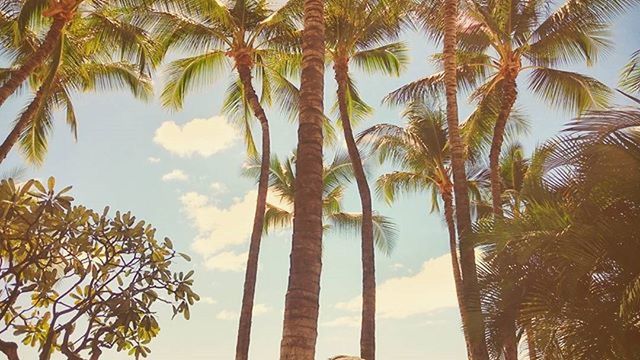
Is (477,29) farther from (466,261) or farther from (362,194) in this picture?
(466,261)

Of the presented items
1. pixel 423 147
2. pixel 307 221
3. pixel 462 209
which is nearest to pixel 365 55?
pixel 423 147

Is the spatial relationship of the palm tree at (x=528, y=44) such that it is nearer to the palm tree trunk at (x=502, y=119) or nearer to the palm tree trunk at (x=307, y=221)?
the palm tree trunk at (x=502, y=119)

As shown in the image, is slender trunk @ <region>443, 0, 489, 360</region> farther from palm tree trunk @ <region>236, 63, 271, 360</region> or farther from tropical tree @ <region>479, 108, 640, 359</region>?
palm tree trunk @ <region>236, 63, 271, 360</region>

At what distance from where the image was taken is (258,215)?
60.6ft

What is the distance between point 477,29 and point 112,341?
15.5 meters

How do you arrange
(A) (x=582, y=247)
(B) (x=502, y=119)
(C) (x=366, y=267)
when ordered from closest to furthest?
(A) (x=582, y=247), (B) (x=502, y=119), (C) (x=366, y=267)

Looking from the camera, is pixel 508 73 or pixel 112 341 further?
pixel 508 73

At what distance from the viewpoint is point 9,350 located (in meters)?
5.88

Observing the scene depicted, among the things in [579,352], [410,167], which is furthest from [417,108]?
[579,352]

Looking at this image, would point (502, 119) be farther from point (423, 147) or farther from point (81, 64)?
point (81, 64)

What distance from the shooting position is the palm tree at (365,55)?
56.7 ft

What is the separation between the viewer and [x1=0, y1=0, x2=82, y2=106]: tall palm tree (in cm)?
1388

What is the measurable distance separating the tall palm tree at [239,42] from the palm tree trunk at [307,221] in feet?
34.2

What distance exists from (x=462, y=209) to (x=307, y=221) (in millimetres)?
8715
